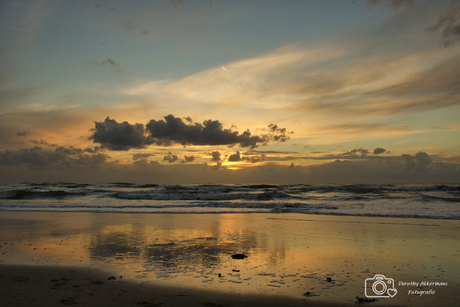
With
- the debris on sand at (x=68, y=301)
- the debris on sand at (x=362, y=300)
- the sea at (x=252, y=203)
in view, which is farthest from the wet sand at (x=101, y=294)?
the sea at (x=252, y=203)

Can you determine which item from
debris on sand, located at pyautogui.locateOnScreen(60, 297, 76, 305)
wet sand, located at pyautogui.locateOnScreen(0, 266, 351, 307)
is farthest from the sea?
debris on sand, located at pyautogui.locateOnScreen(60, 297, 76, 305)

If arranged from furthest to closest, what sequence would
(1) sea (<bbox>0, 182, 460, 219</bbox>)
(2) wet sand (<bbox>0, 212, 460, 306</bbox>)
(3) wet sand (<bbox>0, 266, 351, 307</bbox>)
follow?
(1) sea (<bbox>0, 182, 460, 219</bbox>)
(2) wet sand (<bbox>0, 212, 460, 306</bbox>)
(3) wet sand (<bbox>0, 266, 351, 307</bbox>)

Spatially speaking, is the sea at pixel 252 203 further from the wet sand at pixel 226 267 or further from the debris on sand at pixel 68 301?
the debris on sand at pixel 68 301

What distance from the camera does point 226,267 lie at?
657 centimetres

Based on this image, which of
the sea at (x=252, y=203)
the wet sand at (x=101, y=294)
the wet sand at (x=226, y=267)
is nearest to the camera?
the wet sand at (x=101, y=294)

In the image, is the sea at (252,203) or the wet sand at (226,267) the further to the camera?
the sea at (252,203)

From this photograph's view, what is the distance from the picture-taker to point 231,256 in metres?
7.46

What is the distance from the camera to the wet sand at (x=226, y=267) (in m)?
5.03

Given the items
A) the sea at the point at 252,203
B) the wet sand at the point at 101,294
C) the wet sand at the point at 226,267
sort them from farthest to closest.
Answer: the sea at the point at 252,203 → the wet sand at the point at 226,267 → the wet sand at the point at 101,294

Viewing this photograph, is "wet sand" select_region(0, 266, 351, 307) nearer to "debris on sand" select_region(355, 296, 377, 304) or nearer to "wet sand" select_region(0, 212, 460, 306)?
"wet sand" select_region(0, 212, 460, 306)

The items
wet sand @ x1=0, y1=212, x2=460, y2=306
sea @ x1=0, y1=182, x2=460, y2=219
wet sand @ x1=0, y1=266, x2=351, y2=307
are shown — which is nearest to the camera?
wet sand @ x1=0, y1=266, x2=351, y2=307

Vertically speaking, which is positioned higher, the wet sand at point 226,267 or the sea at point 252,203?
the wet sand at point 226,267

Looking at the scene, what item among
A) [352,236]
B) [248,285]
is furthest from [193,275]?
[352,236]

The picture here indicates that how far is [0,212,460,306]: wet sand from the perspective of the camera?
503 cm
